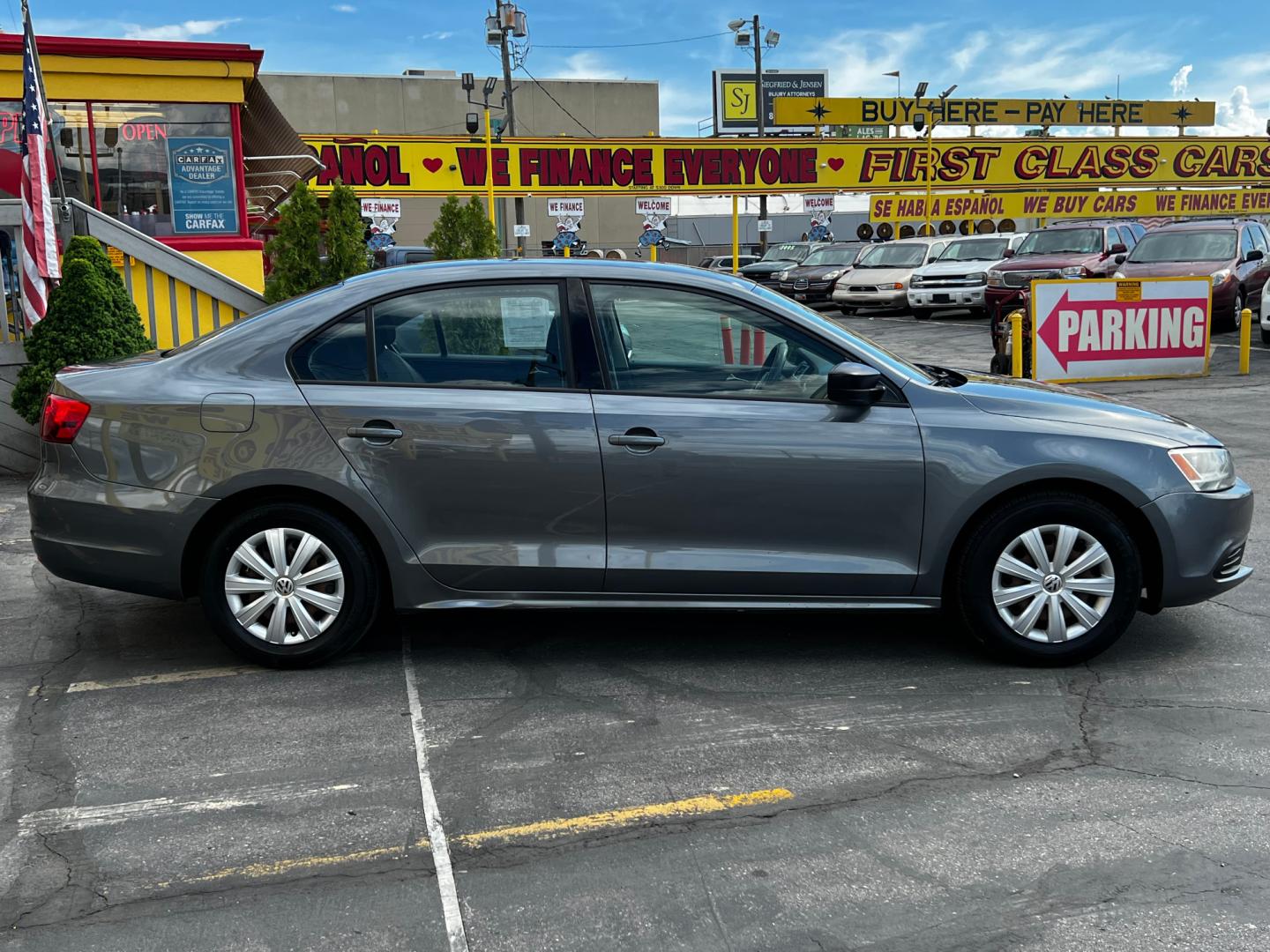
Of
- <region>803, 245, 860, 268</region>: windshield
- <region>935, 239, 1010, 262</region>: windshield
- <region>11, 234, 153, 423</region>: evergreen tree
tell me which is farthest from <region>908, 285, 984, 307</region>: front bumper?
<region>11, 234, 153, 423</region>: evergreen tree

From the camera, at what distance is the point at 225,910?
3234mm

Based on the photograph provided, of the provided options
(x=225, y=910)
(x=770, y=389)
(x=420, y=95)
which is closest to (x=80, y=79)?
(x=770, y=389)

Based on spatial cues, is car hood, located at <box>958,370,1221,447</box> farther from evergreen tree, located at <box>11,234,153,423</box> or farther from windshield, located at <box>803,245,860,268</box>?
windshield, located at <box>803,245,860,268</box>

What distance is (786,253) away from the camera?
37.1m

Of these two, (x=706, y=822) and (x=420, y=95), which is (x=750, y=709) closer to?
(x=706, y=822)

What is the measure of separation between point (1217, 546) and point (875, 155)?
31296 mm

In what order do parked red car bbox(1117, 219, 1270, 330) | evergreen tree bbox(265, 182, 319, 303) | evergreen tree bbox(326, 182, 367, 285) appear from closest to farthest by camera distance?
evergreen tree bbox(265, 182, 319, 303) < evergreen tree bbox(326, 182, 367, 285) < parked red car bbox(1117, 219, 1270, 330)

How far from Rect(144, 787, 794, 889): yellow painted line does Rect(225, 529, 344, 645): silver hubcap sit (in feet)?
5.04

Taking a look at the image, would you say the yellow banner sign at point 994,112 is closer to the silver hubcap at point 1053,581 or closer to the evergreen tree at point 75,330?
the evergreen tree at point 75,330

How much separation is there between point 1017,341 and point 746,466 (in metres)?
10.4

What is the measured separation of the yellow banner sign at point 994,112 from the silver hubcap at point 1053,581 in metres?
58.4

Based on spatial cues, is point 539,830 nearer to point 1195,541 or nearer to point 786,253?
point 1195,541

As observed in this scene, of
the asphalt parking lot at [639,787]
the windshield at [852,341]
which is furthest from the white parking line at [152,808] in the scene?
the windshield at [852,341]

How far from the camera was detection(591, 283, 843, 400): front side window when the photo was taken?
Answer: 16.0 ft
